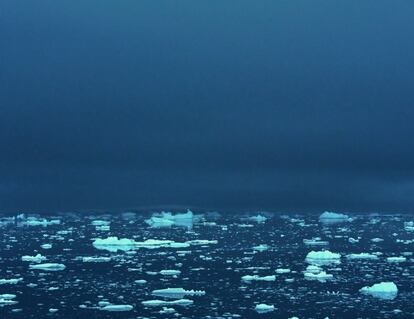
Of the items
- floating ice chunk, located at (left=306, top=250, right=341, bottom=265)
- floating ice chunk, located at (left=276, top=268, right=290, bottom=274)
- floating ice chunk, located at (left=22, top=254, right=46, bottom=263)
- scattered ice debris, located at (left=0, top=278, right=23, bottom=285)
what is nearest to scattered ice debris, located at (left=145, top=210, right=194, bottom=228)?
floating ice chunk, located at (left=22, top=254, right=46, bottom=263)

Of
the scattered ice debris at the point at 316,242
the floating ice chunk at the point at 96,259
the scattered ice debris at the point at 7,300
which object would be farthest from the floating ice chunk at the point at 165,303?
the scattered ice debris at the point at 316,242

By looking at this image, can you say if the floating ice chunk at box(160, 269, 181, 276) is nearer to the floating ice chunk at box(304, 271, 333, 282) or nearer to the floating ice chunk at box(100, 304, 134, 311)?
the floating ice chunk at box(304, 271, 333, 282)

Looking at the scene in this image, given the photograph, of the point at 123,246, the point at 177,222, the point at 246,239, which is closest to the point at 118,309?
the point at 123,246

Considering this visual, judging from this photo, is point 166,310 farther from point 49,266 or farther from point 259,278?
point 49,266

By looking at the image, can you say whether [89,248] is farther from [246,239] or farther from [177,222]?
[177,222]

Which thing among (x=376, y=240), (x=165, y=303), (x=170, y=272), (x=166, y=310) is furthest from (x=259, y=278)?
(x=376, y=240)

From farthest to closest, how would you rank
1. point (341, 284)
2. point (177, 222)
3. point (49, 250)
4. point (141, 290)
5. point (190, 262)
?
1. point (177, 222)
2. point (49, 250)
3. point (190, 262)
4. point (341, 284)
5. point (141, 290)

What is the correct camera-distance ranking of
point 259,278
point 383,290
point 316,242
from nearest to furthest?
1. point 383,290
2. point 259,278
3. point 316,242

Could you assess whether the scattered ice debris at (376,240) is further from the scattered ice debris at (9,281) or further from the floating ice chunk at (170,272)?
the scattered ice debris at (9,281)

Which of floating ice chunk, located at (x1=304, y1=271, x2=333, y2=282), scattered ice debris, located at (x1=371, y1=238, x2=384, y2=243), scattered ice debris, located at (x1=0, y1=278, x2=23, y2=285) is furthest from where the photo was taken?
scattered ice debris, located at (x1=371, y1=238, x2=384, y2=243)

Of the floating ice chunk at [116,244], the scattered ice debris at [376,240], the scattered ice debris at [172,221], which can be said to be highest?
the floating ice chunk at [116,244]

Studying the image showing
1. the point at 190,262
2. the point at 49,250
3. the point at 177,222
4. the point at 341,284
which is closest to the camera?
the point at 341,284
